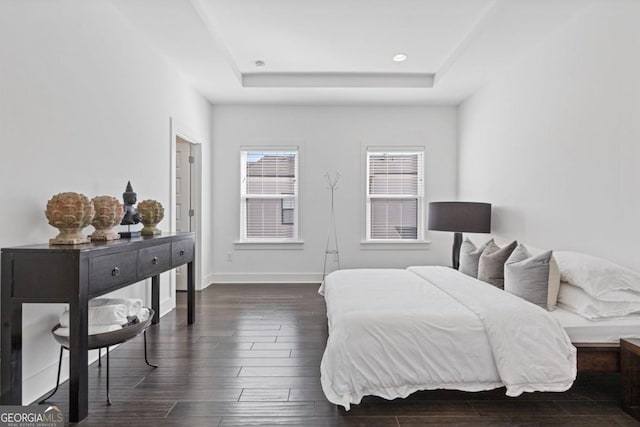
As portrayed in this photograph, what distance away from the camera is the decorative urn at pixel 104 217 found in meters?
2.33

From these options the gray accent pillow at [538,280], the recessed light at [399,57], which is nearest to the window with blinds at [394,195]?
the recessed light at [399,57]

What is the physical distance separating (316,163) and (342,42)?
199 cm

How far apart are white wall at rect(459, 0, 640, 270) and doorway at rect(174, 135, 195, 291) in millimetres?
3843

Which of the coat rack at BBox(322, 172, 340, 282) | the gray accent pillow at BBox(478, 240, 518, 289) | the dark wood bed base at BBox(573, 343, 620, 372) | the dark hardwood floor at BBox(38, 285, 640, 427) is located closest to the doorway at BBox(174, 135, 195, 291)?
the coat rack at BBox(322, 172, 340, 282)

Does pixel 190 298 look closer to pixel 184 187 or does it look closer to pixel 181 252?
pixel 181 252

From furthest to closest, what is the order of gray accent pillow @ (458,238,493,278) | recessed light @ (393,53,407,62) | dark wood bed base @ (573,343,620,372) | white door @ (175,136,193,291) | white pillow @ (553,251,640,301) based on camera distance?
1. white door @ (175,136,193,291)
2. recessed light @ (393,53,407,62)
3. gray accent pillow @ (458,238,493,278)
4. white pillow @ (553,251,640,301)
5. dark wood bed base @ (573,343,620,372)

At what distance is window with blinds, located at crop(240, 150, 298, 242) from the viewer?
5559 millimetres

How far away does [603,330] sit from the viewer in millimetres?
2193

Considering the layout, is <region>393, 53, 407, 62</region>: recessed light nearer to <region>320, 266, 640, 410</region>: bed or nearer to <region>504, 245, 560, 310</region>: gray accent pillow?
<region>504, 245, 560, 310</region>: gray accent pillow

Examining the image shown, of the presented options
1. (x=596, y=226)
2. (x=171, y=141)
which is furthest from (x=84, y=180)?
(x=596, y=226)

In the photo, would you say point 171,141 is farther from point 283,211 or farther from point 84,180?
point 283,211

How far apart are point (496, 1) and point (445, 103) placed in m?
2.45

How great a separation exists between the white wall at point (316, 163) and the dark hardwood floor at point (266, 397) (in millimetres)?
2253

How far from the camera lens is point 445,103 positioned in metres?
5.37
